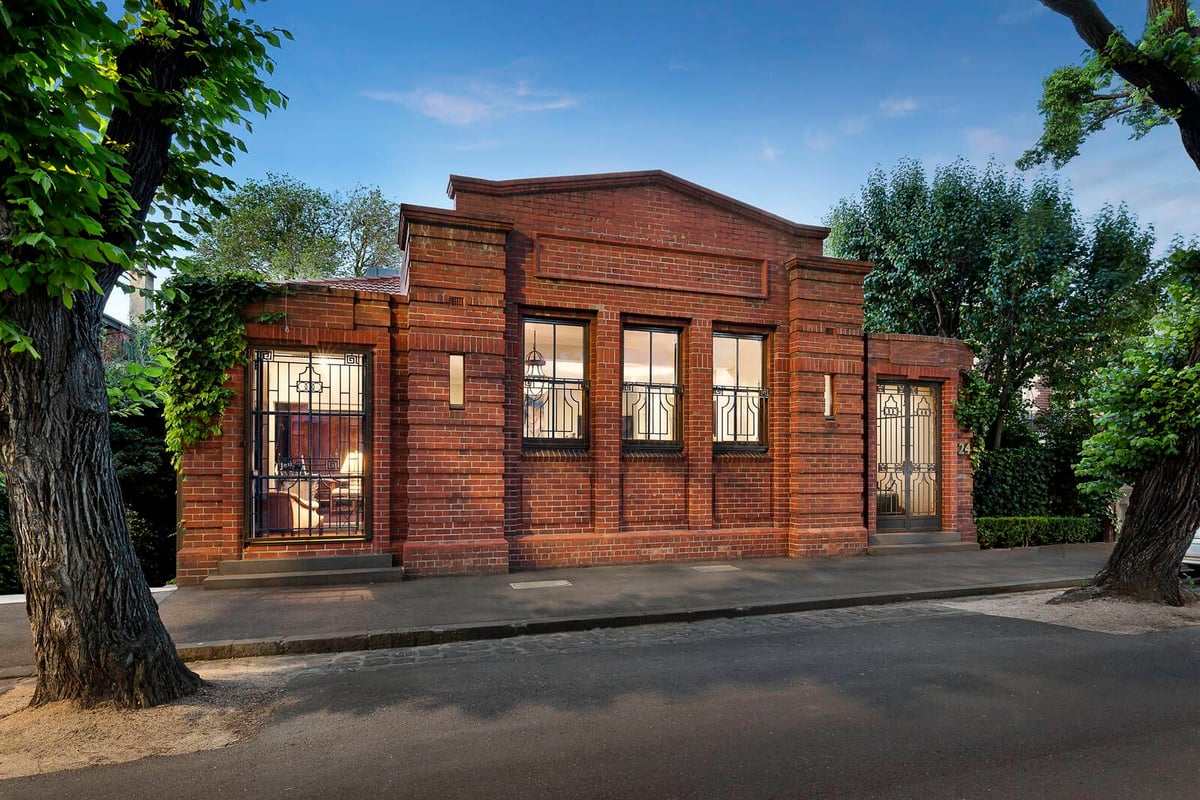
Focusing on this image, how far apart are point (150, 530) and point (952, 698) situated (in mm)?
13395

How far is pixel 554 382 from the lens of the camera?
10312 millimetres

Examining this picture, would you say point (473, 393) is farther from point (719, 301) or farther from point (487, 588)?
point (719, 301)

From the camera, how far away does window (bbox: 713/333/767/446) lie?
11.2 metres

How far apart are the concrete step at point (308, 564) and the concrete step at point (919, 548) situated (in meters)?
7.92

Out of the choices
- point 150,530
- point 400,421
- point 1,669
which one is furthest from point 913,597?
point 150,530

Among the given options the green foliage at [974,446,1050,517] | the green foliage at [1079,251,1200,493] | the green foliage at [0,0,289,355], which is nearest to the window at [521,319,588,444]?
the green foliage at [0,0,289,355]

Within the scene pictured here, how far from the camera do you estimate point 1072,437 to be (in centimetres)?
1497

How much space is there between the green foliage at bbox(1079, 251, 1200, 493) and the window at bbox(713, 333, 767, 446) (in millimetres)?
4511

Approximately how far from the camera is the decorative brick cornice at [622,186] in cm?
979

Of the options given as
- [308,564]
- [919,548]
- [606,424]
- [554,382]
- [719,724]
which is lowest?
[919,548]

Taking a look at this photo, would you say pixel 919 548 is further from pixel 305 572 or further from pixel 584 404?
pixel 305 572

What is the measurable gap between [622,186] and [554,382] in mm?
3257

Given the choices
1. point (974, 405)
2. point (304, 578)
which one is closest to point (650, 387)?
point (304, 578)

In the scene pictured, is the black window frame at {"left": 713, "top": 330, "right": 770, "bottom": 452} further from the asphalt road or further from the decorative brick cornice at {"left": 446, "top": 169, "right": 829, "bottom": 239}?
the asphalt road
